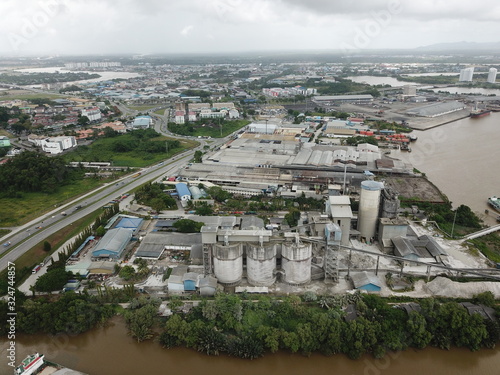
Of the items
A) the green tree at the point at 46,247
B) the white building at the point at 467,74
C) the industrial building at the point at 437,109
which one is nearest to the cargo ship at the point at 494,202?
the green tree at the point at 46,247

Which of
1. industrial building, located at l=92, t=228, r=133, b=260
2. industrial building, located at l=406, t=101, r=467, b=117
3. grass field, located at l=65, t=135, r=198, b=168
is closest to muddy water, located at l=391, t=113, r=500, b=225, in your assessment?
industrial building, located at l=406, t=101, r=467, b=117

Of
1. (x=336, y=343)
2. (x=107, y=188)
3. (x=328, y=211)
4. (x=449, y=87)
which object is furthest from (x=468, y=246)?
(x=449, y=87)

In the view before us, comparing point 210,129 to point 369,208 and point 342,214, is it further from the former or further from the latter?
point 342,214

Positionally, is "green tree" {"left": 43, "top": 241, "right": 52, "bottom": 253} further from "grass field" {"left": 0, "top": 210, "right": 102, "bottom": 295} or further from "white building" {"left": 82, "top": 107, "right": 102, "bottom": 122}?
"white building" {"left": 82, "top": 107, "right": 102, "bottom": 122}

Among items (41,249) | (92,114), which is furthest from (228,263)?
(92,114)

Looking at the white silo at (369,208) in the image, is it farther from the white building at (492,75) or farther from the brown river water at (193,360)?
the white building at (492,75)

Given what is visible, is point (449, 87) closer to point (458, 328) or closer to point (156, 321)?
point (458, 328)
